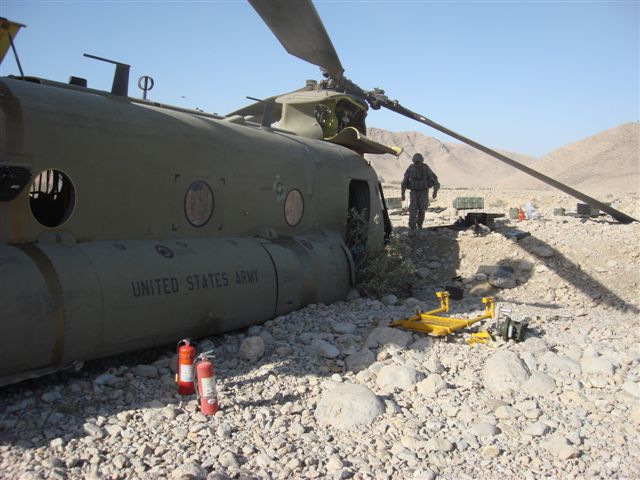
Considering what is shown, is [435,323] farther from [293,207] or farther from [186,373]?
[186,373]

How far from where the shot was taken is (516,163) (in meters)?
10.4

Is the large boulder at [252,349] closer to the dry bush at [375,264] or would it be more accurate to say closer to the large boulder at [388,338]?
the large boulder at [388,338]

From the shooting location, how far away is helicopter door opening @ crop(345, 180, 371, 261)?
958 cm

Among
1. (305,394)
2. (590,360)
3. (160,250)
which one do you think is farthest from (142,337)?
(590,360)

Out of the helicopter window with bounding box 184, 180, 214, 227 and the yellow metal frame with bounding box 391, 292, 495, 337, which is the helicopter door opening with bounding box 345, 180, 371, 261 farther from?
the helicopter window with bounding box 184, 180, 214, 227

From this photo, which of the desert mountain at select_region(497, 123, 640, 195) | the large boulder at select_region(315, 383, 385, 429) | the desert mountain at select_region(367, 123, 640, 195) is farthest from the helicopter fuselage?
the desert mountain at select_region(497, 123, 640, 195)

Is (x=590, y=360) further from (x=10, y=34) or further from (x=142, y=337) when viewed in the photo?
(x=10, y=34)

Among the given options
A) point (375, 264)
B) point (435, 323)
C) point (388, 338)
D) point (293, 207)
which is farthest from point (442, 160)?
point (388, 338)

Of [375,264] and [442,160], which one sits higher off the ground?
[442,160]

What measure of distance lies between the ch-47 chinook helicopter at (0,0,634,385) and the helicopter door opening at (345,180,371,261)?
0.73 meters

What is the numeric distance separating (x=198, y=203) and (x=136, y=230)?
0.87 m

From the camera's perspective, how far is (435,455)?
4.56m

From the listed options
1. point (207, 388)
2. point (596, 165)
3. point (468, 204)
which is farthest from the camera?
point (596, 165)

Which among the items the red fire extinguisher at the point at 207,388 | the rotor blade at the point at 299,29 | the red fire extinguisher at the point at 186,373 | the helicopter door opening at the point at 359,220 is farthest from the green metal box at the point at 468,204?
the red fire extinguisher at the point at 207,388
